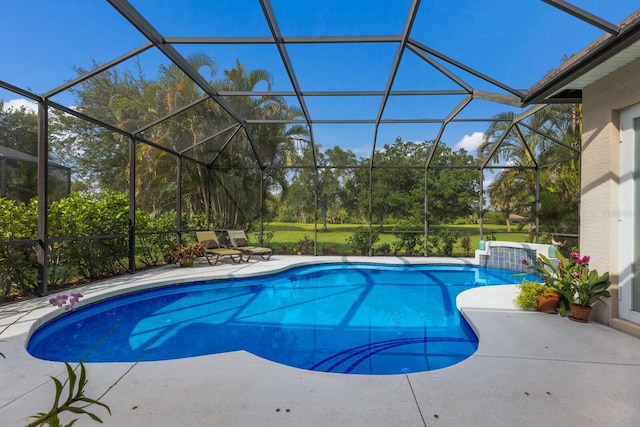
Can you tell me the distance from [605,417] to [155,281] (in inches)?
267

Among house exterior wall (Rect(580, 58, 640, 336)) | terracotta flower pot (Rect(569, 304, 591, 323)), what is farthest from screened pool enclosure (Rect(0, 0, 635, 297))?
terracotta flower pot (Rect(569, 304, 591, 323))

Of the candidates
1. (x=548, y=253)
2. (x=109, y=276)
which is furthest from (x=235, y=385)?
(x=548, y=253)

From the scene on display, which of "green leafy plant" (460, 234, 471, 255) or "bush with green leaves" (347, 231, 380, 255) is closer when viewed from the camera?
"green leafy plant" (460, 234, 471, 255)

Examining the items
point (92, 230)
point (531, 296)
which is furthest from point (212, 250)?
point (531, 296)

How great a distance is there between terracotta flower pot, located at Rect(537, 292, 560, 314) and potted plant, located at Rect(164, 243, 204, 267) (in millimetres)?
7446

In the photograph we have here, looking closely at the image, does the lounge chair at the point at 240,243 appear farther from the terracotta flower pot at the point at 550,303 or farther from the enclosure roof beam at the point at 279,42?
the terracotta flower pot at the point at 550,303

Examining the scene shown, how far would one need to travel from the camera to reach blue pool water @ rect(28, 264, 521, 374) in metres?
3.68

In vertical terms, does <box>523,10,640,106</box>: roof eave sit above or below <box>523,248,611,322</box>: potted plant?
above

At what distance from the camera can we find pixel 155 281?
6.51m

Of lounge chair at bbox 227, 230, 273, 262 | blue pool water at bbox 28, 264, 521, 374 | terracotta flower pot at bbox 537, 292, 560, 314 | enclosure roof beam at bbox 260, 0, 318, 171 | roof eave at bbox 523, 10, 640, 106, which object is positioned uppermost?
enclosure roof beam at bbox 260, 0, 318, 171

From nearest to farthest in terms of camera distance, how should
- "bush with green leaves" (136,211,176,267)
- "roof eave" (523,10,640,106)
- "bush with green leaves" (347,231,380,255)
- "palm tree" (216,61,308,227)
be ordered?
"roof eave" (523,10,640,106)
"bush with green leaves" (136,211,176,267)
"palm tree" (216,61,308,227)
"bush with green leaves" (347,231,380,255)

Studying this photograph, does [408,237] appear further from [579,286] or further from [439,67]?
[579,286]

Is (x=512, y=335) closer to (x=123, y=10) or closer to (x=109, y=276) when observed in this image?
(x=123, y=10)

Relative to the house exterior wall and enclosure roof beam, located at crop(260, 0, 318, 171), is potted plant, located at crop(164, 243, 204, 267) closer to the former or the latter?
enclosure roof beam, located at crop(260, 0, 318, 171)
